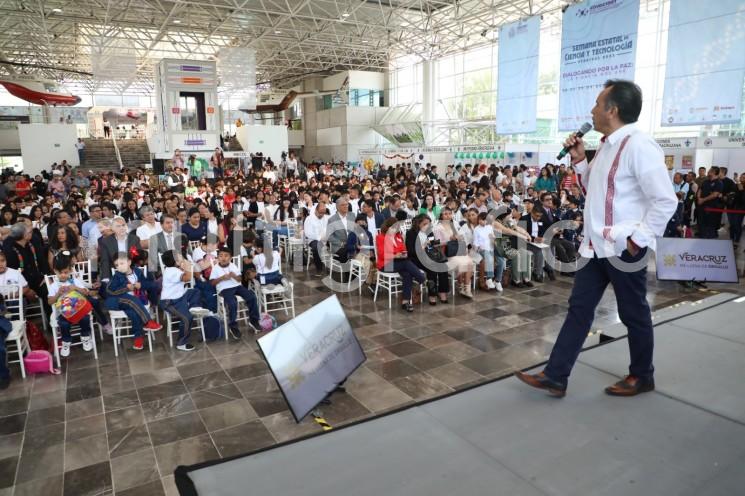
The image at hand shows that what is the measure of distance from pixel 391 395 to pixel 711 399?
6.79 ft

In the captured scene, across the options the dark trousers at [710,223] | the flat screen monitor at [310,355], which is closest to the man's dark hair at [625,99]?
the flat screen monitor at [310,355]

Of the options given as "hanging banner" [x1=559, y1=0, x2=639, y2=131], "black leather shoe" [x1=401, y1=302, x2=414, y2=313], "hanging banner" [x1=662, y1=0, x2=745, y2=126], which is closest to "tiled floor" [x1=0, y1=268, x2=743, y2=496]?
"black leather shoe" [x1=401, y1=302, x2=414, y2=313]

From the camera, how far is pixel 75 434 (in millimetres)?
3238

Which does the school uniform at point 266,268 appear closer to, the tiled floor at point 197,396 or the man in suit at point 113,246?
the tiled floor at point 197,396

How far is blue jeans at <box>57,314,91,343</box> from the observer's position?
4.40m

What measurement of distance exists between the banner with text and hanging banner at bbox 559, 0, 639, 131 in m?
4.22

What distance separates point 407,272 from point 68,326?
11.3ft

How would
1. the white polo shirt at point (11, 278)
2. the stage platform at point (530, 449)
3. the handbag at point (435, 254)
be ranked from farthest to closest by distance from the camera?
the handbag at point (435, 254) < the white polo shirt at point (11, 278) < the stage platform at point (530, 449)

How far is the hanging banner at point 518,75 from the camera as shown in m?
11.8

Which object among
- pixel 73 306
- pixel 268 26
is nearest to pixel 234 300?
pixel 73 306

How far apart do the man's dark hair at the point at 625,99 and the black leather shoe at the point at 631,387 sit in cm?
116

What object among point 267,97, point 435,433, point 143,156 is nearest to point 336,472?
point 435,433

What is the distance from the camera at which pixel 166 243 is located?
5.56 metres

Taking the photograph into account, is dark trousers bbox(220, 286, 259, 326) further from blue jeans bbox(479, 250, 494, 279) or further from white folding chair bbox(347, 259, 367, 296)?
blue jeans bbox(479, 250, 494, 279)
